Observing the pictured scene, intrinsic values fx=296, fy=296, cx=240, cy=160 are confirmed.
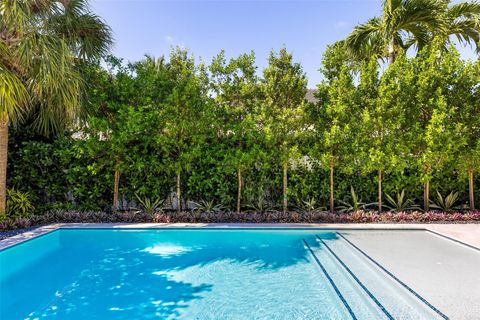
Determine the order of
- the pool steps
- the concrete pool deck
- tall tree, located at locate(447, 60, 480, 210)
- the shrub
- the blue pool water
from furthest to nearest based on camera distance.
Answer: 1. tall tree, located at locate(447, 60, 480, 210)
2. the shrub
3. the concrete pool deck
4. the blue pool water
5. the pool steps

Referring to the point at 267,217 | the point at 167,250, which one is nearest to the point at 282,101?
the point at 267,217

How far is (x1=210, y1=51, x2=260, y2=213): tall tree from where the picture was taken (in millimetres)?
9398

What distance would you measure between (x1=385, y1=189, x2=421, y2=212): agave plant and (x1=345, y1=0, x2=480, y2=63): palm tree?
489 centimetres

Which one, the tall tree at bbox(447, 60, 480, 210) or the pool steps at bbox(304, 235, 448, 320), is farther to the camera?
the tall tree at bbox(447, 60, 480, 210)

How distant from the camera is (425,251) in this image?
653 centimetres

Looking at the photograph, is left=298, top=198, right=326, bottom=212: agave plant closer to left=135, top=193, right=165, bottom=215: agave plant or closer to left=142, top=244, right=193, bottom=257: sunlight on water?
left=142, top=244, right=193, bottom=257: sunlight on water

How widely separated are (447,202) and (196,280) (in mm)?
8859

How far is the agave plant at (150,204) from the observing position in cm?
978

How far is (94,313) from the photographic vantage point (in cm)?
423

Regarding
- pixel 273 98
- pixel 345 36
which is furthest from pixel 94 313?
pixel 345 36

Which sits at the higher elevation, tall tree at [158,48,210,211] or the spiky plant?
tall tree at [158,48,210,211]

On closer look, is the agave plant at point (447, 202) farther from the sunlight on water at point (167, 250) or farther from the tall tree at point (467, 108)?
the sunlight on water at point (167, 250)

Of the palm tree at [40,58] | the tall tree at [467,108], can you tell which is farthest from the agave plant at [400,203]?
the palm tree at [40,58]

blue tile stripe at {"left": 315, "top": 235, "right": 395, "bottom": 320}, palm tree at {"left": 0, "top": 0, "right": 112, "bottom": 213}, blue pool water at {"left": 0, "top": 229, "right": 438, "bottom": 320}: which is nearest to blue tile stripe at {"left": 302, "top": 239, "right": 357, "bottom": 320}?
blue pool water at {"left": 0, "top": 229, "right": 438, "bottom": 320}
